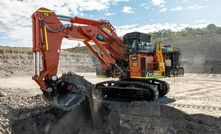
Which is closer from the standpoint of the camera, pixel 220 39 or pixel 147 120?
pixel 147 120

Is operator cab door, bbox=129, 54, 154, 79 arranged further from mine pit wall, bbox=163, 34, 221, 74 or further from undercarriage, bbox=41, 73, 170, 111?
mine pit wall, bbox=163, 34, 221, 74

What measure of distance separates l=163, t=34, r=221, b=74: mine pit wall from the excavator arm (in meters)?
20.8

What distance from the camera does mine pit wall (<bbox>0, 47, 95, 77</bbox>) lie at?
2371 centimetres

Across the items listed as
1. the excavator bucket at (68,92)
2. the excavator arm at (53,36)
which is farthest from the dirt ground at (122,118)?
the excavator arm at (53,36)

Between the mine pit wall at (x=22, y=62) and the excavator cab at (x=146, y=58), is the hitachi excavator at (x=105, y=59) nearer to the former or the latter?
the excavator cab at (x=146, y=58)

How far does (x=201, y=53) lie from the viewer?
30.8 meters

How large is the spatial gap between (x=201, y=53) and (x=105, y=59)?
2415 cm

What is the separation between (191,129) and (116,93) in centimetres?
347

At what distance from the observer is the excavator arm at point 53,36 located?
263 inches

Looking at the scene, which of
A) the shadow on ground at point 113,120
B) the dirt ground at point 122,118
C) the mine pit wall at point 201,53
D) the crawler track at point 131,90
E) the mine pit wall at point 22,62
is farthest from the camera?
the mine pit wall at point 201,53

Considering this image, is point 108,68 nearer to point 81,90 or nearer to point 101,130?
point 101,130

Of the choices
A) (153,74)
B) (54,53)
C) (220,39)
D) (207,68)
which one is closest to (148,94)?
(153,74)

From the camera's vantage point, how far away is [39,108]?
8.34 metres

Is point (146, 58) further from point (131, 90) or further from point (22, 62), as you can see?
point (22, 62)
